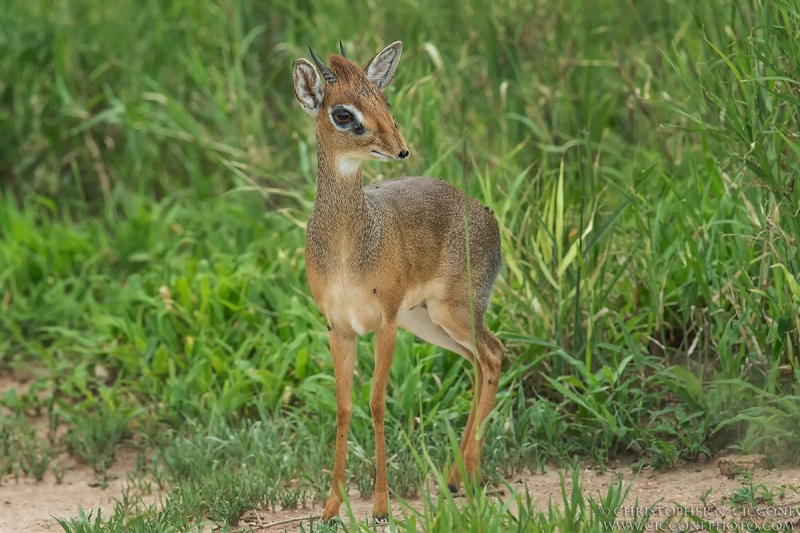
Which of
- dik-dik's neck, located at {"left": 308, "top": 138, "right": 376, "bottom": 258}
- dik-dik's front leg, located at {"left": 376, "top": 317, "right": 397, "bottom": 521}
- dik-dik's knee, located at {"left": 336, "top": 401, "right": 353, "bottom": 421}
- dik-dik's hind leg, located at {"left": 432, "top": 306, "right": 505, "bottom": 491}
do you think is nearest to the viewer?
dik-dik's neck, located at {"left": 308, "top": 138, "right": 376, "bottom": 258}

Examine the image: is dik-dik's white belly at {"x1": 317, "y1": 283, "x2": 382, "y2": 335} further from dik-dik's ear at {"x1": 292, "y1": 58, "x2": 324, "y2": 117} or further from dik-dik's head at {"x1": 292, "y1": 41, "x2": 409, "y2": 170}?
dik-dik's ear at {"x1": 292, "y1": 58, "x2": 324, "y2": 117}

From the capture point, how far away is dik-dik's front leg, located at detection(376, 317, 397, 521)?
376cm

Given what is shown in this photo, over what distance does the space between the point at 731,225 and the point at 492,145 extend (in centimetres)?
204

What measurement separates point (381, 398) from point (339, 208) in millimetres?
699

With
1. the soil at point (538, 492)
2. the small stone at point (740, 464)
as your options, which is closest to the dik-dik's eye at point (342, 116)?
the soil at point (538, 492)

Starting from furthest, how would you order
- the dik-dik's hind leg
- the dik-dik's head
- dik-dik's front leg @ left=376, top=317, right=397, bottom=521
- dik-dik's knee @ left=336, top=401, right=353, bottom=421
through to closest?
the dik-dik's hind leg < dik-dik's knee @ left=336, top=401, right=353, bottom=421 < dik-dik's front leg @ left=376, top=317, right=397, bottom=521 < the dik-dik's head

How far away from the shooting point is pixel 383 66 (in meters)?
3.75

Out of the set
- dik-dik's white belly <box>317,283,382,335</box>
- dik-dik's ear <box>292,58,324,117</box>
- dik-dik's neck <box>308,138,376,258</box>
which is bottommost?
dik-dik's white belly <box>317,283,382,335</box>

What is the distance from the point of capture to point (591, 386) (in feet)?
14.3

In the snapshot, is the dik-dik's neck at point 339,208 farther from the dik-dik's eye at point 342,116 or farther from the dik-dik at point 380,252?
the dik-dik's eye at point 342,116

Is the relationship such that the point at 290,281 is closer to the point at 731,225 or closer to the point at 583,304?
the point at 583,304

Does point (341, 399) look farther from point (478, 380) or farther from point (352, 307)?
point (478, 380)

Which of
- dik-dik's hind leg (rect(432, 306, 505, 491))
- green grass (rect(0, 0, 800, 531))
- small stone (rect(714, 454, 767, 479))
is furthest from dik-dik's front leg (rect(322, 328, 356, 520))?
small stone (rect(714, 454, 767, 479))

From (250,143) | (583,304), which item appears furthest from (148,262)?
(583,304)
